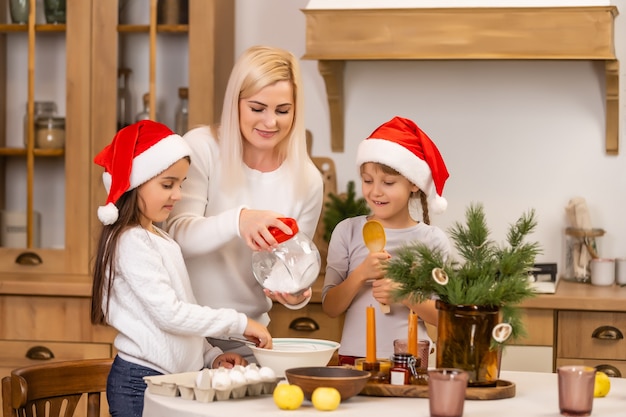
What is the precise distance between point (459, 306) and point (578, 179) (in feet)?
6.46

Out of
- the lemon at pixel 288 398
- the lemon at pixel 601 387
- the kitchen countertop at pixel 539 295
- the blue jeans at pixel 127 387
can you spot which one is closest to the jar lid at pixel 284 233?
the blue jeans at pixel 127 387

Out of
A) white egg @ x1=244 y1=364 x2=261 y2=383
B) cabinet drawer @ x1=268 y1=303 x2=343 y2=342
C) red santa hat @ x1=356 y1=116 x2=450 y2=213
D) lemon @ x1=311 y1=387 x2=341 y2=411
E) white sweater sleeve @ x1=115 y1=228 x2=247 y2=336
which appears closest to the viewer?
lemon @ x1=311 y1=387 x2=341 y2=411

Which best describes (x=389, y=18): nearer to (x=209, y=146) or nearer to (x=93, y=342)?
(x=209, y=146)

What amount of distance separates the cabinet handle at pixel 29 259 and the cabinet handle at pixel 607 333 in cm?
185

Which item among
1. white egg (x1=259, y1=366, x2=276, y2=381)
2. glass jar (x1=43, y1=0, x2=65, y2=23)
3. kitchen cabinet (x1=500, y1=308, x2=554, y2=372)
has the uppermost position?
glass jar (x1=43, y1=0, x2=65, y2=23)

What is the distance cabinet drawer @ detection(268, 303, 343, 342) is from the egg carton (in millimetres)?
1428

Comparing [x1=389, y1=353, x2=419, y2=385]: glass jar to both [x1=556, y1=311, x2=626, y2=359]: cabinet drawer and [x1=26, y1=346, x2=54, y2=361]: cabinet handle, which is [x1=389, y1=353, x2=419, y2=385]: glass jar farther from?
[x1=26, y1=346, x2=54, y2=361]: cabinet handle

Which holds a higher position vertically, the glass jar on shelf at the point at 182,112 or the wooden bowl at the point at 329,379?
the glass jar on shelf at the point at 182,112

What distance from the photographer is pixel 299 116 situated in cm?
231

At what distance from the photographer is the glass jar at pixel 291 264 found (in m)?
2.03

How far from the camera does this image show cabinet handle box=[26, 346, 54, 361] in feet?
10.5

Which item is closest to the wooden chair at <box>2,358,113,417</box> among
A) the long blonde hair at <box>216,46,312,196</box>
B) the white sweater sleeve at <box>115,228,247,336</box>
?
the white sweater sleeve at <box>115,228,247,336</box>

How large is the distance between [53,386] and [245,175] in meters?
0.66

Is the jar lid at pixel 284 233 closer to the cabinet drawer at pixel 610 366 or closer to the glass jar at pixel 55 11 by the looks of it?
the cabinet drawer at pixel 610 366
